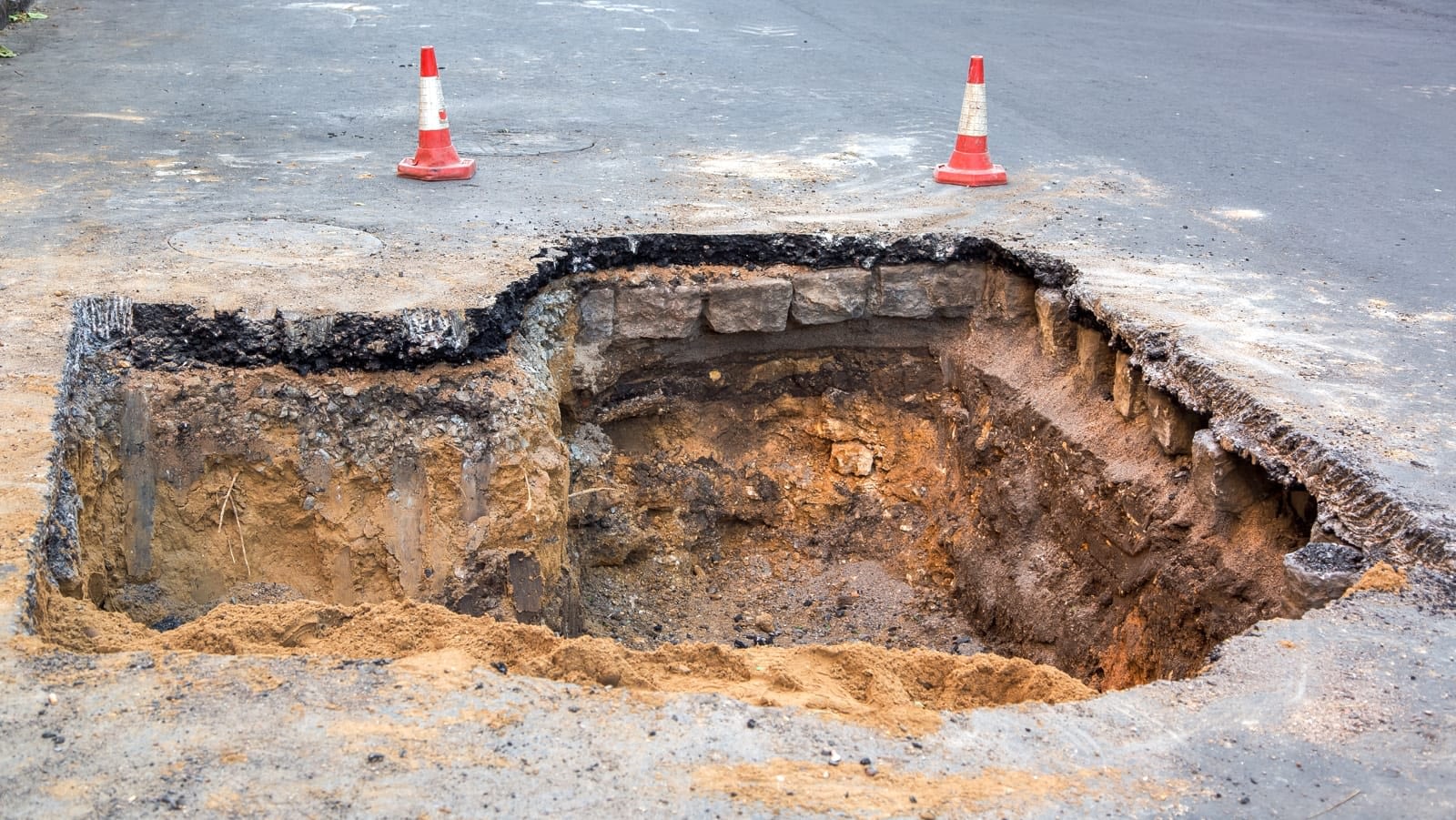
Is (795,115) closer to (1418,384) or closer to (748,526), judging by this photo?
(748,526)

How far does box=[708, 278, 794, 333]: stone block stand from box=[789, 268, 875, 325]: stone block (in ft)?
0.20

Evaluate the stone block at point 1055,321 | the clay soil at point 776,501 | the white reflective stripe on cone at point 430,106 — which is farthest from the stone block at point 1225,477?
the white reflective stripe on cone at point 430,106

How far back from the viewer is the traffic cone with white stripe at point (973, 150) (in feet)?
24.2

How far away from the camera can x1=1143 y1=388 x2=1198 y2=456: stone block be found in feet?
16.1

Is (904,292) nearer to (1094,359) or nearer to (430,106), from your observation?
(1094,359)

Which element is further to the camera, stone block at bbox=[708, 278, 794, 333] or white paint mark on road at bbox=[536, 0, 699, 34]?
white paint mark on road at bbox=[536, 0, 699, 34]

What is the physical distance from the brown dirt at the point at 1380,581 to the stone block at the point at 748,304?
3282mm

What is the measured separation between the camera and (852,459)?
23.0ft

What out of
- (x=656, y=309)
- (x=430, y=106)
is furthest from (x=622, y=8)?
(x=656, y=309)

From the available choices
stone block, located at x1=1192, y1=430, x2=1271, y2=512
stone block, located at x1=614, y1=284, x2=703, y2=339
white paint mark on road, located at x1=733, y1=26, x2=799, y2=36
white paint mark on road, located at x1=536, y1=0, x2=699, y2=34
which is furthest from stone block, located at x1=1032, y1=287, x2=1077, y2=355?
white paint mark on road, located at x1=536, y1=0, x2=699, y2=34

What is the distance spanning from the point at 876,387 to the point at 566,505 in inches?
82.6

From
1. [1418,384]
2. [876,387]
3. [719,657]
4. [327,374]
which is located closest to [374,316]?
[327,374]

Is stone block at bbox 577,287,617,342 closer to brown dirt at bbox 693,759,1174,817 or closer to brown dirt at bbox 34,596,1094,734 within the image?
brown dirt at bbox 34,596,1094,734

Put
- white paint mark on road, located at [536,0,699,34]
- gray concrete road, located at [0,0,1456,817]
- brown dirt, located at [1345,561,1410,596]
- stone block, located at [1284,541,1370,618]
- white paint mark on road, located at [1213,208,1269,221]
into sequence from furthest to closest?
white paint mark on road, located at [536,0,699,34]
white paint mark on road, located at [1213,208,1269,221]
stone block, located at [1284,541,1370,618]
brown dirt, located at [1345,561,1410,596]
gray concrete road, located at [0,0,1456,817]
